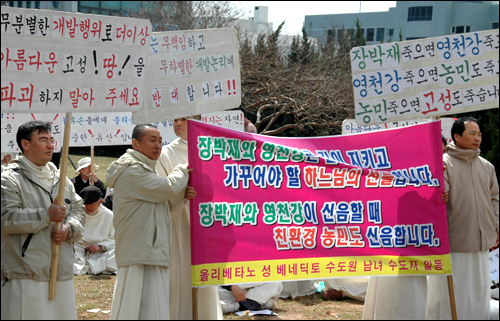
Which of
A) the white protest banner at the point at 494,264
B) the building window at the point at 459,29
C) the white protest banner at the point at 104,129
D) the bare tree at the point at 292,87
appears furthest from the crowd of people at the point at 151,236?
the building window at the point at 459,29

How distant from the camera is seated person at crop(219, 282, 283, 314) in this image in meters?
5.78

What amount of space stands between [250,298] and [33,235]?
2594 millimetres

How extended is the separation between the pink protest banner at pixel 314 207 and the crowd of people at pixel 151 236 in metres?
0.25

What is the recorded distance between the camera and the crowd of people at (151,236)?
4.07 meters

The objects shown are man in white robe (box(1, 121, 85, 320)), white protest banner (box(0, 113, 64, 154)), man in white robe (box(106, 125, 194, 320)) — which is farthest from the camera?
white protest banner (box(0, 113, 64, 154))

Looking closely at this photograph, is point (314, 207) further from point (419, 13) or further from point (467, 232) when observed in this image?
point (419, 13)

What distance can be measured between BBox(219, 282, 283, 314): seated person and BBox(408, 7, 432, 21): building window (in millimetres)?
35074

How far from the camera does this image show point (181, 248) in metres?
4.84

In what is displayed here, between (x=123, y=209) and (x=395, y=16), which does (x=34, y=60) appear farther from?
(x=395, y=16)

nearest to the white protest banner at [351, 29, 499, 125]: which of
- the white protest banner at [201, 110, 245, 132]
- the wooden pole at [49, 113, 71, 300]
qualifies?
the wooden pole at [49, 113, 71, 300]

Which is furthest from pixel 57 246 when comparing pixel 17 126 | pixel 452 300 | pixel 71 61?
pixel 17 126

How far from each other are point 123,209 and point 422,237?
256cm

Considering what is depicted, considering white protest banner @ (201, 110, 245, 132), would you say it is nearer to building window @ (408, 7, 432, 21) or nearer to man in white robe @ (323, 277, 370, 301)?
man in white robe @ (323, 277, 370, 301)

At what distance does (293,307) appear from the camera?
6.17m
